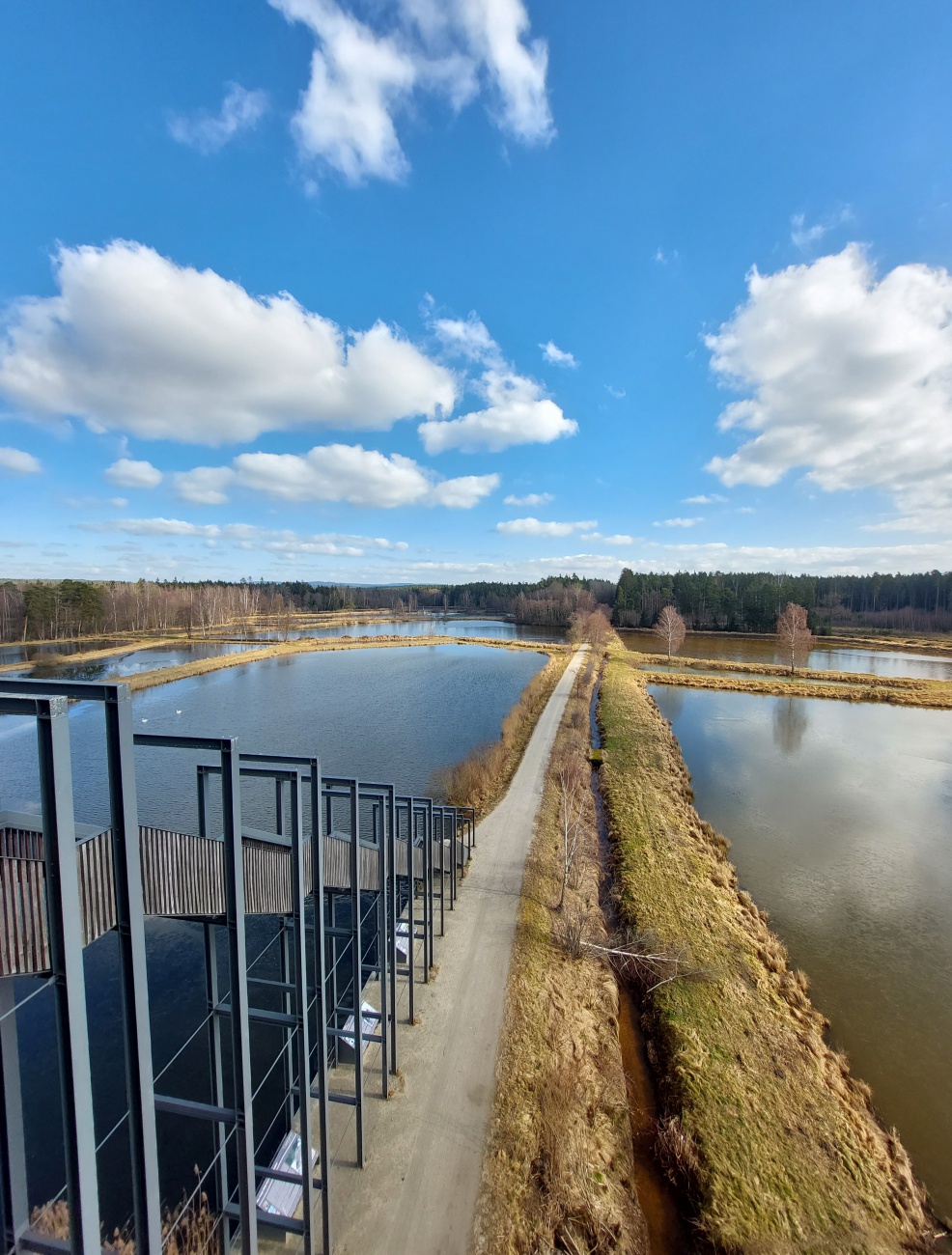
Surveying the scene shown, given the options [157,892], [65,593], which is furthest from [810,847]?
[65,593]

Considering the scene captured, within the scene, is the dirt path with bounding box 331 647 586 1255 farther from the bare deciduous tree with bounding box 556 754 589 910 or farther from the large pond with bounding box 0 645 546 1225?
the bare deciduous tree with bounding box 556 754 589 910

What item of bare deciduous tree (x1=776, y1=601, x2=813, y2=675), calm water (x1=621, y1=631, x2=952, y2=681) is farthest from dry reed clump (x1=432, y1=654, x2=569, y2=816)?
calm water (x1=621, y1=631, x2=952, y2=681)

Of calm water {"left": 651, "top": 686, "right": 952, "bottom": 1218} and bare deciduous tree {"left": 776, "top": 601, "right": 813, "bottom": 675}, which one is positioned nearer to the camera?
calm water {"left": 651, "top": 686, "right": 952, "bottom": 1218}

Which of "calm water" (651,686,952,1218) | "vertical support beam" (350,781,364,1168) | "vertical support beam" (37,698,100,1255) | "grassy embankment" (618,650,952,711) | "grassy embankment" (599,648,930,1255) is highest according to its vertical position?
"vertical support beam" (37,698,100,1255)

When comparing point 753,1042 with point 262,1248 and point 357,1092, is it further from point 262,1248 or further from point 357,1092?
point 262,1248

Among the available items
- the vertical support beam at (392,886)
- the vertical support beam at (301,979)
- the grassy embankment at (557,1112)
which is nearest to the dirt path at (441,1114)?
the grassy embankment at (557,1112)

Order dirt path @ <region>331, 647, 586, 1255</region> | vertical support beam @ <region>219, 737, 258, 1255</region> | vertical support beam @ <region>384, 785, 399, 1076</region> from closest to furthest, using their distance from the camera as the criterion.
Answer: vertical support beam @ <region>219, 737, 258, 1255</region>, dirt path @ <region>331, 647, 586, 1255</region>, vertical support beam @ <region>384, 785, 399, 1076</region>

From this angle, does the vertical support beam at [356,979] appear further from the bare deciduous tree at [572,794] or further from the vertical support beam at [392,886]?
the bare deciduous tree at [572,794]
